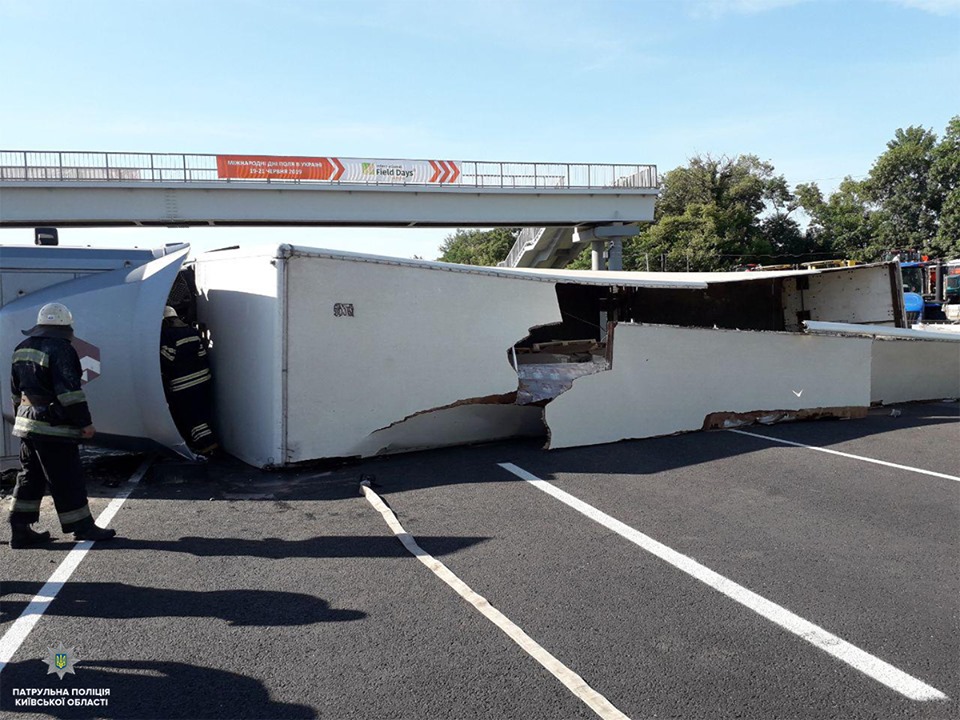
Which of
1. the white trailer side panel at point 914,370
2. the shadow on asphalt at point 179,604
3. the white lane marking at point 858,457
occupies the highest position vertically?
the white trailer side panel at point 914,370

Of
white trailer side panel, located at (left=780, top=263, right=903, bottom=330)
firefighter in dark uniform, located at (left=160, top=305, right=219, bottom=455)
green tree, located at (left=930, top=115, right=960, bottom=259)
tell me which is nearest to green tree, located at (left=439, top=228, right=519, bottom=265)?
green tree, located at (left=930, top=115, right=960, bottom=259)

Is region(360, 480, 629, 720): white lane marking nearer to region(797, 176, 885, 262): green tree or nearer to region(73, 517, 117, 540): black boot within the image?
region(73, 517, 117, 540): black boot

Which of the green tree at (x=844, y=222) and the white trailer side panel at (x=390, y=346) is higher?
the green tree at (x=844, y=222)

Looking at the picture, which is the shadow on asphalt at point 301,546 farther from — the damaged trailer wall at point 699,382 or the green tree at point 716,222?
the green tree at point 716,222

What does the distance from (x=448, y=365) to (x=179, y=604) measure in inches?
153

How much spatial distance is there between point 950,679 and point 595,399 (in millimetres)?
4866

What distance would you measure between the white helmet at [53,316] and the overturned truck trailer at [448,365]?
6.32ft

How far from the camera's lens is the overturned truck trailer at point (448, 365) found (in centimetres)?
665

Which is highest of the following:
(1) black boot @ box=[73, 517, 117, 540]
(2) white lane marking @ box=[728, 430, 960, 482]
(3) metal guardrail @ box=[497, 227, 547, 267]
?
(3) metal guardrail @ box=[497, 227, 547, 267]

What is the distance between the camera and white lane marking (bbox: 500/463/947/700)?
2940 mm

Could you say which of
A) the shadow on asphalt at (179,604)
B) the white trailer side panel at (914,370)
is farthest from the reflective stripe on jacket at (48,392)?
the white trailer side panel at (914,370)

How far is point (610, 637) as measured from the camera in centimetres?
337

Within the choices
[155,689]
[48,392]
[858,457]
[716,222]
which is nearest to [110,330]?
[48,392]

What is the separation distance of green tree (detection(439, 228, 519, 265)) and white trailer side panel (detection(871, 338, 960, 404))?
44.5 meters
